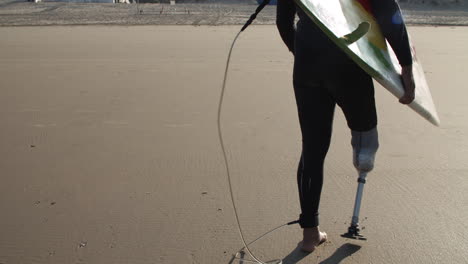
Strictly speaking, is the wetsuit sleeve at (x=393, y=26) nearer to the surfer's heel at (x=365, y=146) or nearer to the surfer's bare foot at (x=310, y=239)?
the surfer's heel at (x=365, y=146)

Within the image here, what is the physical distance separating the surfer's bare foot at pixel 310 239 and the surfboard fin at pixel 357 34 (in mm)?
1116

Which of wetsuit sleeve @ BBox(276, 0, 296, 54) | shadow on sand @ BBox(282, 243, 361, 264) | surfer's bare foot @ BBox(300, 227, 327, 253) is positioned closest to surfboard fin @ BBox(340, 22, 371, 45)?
wetsuit sleeve @ BBox(276, 0, 296, 54)

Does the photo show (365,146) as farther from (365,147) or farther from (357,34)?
(357,34)

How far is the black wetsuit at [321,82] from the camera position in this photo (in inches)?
80.8

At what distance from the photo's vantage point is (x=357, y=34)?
1764 mm

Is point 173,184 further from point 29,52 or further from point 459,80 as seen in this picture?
point 29,52

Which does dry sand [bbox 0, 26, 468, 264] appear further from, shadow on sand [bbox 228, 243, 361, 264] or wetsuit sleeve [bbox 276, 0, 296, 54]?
wetsuit sleeve [bbox 276, 0, 296, 54]

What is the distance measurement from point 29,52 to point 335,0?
781 cm

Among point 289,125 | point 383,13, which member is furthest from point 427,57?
point 383,13

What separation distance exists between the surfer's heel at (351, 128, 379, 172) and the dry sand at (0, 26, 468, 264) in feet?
1.76

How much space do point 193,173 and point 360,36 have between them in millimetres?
2071

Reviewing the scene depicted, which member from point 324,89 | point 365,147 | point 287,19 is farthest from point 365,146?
point 287,19

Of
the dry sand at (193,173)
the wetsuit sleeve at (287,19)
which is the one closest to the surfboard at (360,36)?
the wetsuit sleeve at (287,19)

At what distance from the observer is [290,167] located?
370 centimetres
